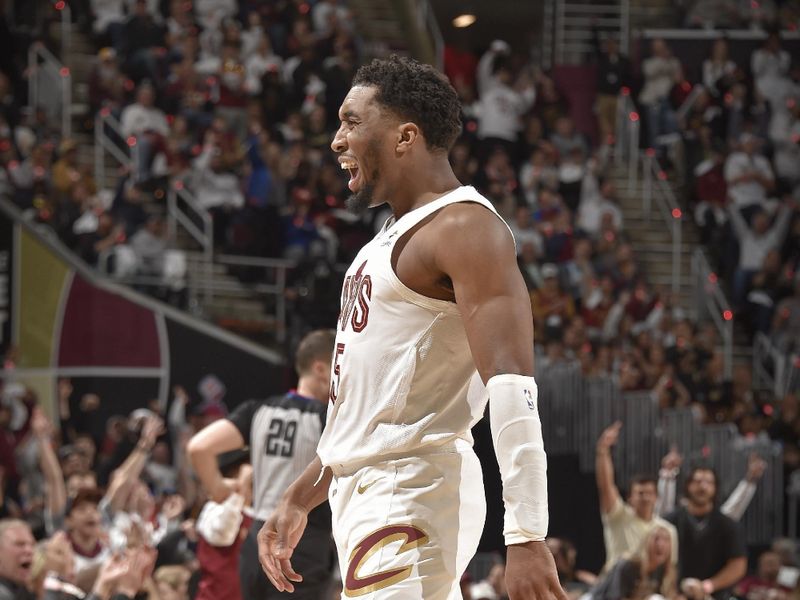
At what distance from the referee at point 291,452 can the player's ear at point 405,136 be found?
2.73 metres

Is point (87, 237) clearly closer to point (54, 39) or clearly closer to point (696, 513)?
point (54, 39)

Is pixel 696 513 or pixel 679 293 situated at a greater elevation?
pixel 679 293

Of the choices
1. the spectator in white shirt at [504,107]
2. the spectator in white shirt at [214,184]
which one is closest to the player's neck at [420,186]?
the spectator in white shirt at [214,184]

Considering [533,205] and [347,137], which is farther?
[533,205]

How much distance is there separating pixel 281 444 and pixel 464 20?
56.9 ft

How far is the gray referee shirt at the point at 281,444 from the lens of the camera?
6.26 meters

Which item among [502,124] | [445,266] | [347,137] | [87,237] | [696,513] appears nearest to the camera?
[445,266]

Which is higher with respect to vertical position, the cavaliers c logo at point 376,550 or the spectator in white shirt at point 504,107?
the spectator in white shirt at point 504,107

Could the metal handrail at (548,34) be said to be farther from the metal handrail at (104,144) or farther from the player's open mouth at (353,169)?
the player's open mouth at (353,169)

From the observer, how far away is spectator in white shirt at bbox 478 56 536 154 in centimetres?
1720

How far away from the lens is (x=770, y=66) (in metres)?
18.4

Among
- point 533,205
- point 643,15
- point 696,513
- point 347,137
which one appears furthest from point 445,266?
point 643,15

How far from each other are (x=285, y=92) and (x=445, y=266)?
13.8m

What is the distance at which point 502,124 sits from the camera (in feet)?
56.9
